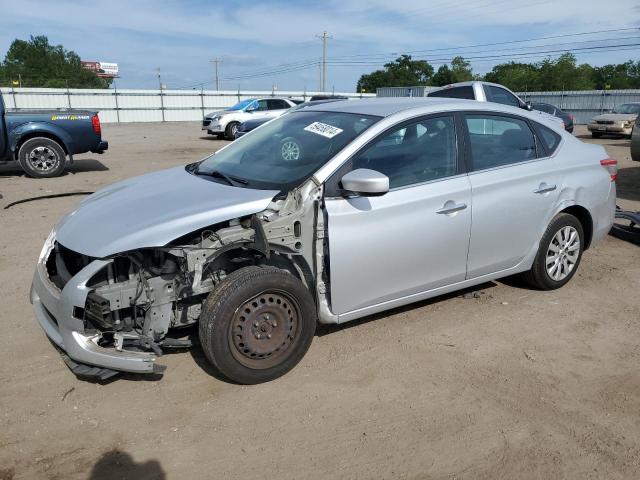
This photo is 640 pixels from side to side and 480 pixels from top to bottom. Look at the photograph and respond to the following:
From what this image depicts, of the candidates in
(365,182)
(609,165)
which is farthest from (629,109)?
(365,182)

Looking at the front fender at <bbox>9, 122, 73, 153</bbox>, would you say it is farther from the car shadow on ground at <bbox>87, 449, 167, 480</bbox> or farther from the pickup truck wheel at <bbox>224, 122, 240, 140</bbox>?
the pickup truck wheel at <bbox>224, 122, 240, 140</bbox>

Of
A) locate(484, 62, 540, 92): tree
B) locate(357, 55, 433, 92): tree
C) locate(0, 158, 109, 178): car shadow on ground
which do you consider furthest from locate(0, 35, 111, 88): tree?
locate(0, 158, 109, 178): car shadow on ground

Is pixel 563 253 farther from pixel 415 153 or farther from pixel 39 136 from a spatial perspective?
pixel 39 136

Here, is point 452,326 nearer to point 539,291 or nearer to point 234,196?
point 539,291

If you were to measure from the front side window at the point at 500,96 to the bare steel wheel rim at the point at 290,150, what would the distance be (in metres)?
9.90

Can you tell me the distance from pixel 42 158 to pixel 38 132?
538 mm

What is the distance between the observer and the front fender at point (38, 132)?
1092 centimetres

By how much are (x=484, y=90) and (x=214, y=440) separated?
38.4 ft

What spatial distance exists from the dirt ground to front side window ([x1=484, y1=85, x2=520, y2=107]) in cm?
919

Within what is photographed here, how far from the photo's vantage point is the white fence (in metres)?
32.5

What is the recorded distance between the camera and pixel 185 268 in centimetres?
323

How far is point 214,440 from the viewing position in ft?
9.57

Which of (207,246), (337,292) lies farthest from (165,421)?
(337,292)

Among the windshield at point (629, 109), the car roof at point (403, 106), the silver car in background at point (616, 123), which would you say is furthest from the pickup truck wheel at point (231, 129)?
the car roof at point (403, 106)
